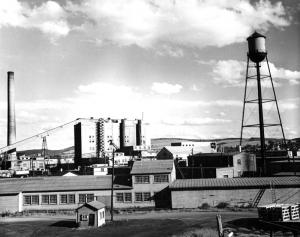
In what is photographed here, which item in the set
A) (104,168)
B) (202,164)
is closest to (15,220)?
(104,168)

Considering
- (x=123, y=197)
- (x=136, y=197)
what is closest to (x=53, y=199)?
(x=123, y=197)

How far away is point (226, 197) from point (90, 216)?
17.3m

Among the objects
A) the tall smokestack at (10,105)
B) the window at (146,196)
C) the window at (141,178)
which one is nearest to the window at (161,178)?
the window at (141,178)

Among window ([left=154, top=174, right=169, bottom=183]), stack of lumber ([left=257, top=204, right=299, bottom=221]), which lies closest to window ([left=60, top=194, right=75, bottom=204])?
window ([left=154, top=174, right=169, bottom=183])

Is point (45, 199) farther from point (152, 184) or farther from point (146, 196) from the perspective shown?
point (152, 184)

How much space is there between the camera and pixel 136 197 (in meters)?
46.7

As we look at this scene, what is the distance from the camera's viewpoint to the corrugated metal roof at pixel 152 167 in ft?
153

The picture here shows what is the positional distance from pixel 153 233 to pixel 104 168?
44.2 m

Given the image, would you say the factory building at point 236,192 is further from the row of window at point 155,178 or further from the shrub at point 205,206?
the row of window at point 155,178

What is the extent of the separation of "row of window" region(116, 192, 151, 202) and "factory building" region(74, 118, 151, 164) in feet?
203

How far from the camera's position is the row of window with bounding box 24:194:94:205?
4728 cm

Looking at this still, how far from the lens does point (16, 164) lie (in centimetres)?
9338

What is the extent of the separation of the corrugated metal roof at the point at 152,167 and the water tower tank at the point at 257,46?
1900 cm

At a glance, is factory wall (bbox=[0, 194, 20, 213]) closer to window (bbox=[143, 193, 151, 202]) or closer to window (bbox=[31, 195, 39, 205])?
window (bbox=[31, 195, 39, 205])
